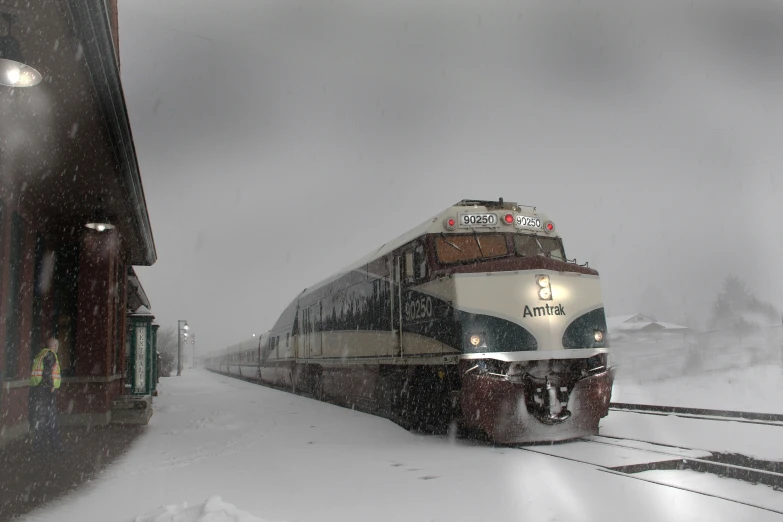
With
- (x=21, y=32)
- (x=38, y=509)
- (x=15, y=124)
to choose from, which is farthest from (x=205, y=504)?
(x=15, y=124)

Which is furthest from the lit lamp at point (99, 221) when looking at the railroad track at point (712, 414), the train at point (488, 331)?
the railroad track at point (712, 414)

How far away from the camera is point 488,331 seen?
808 centimetres

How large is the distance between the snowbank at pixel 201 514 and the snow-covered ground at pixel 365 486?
0.6 inches

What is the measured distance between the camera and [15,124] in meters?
7.17

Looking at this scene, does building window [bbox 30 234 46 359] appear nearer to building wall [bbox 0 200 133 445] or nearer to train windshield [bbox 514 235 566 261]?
building wall [bbox 0 200 133 445]

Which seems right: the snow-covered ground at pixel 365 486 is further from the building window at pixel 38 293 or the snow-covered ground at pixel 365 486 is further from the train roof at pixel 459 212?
the building window at pixel 38 293

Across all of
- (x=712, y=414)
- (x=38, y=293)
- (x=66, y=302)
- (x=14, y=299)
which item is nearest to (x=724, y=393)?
(x=712, y=414)

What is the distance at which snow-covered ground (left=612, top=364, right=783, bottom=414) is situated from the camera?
596 inches

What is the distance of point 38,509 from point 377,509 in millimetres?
3048

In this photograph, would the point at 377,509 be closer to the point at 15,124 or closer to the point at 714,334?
the point at 15,124

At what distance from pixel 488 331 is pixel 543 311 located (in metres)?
0.83

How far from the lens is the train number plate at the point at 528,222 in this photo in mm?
9562

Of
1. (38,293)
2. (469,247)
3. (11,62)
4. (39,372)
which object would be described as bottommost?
(39,372)

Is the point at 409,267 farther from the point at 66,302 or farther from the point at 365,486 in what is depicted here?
the point at 66,302
